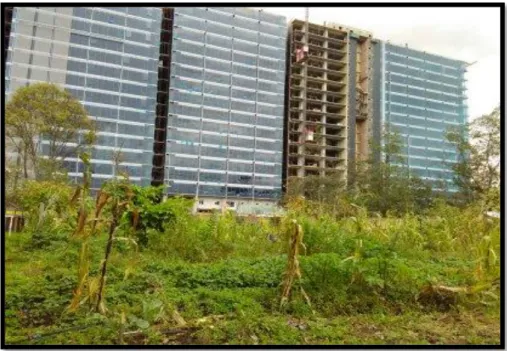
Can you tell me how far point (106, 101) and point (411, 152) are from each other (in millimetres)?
30425

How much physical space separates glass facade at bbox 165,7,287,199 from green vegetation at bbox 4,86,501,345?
39922mm

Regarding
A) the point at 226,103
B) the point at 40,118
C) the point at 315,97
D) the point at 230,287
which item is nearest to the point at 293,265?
the point at 230,287

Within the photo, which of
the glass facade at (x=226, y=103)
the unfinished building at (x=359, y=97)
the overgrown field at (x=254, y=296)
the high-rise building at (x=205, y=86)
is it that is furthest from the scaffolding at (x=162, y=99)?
the overgrown field at (x=254, y=296)

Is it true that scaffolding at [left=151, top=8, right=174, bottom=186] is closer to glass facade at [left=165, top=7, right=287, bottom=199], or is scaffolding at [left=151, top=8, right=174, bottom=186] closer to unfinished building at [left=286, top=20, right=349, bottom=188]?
glass facade at [left=165, top=7, right=287, bottom=199]

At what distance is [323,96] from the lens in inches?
1747

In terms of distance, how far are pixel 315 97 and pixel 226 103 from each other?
11053 millimetres

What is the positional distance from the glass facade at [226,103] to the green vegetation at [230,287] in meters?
39.9

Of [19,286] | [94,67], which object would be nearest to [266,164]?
[94,67]

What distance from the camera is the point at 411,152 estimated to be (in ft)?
94.4

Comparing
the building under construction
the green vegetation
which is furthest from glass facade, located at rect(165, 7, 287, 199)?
the green vegetation

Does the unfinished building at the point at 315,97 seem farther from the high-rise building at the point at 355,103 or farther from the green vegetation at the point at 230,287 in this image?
the green vegetation at the point at 230,287

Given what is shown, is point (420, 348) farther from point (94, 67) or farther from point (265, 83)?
point (265, 83)

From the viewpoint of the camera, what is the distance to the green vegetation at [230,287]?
2.62 metres

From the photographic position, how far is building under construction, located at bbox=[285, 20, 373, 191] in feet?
127
